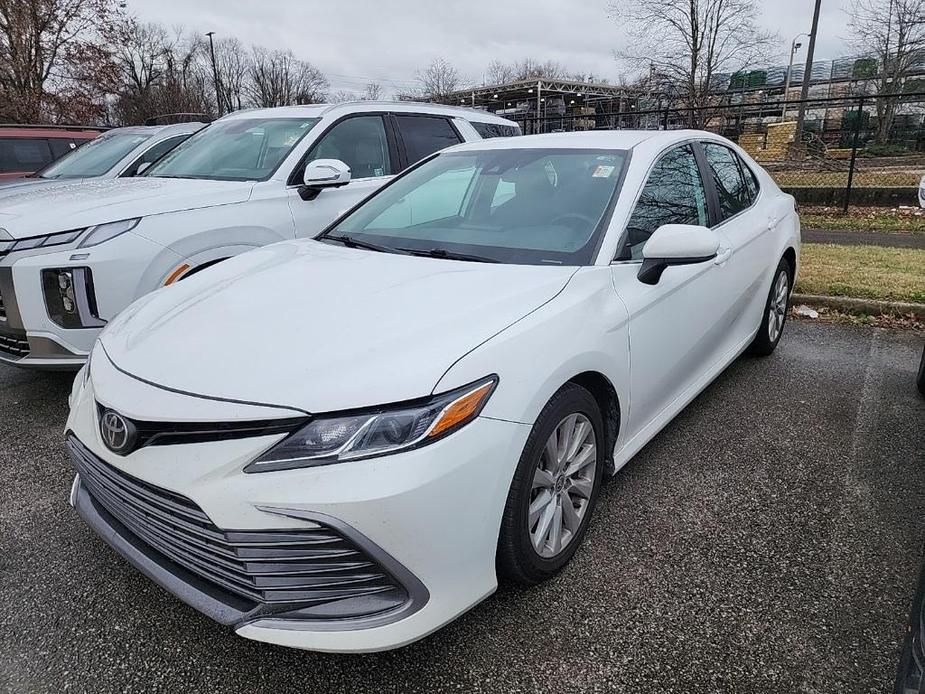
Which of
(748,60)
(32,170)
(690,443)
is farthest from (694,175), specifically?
(748,60)

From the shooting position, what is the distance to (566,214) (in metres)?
2.85

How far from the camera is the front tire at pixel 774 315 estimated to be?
4363mm

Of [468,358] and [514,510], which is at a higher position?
[468,358]

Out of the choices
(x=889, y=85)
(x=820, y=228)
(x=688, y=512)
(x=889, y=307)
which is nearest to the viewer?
(x=688, y=512)

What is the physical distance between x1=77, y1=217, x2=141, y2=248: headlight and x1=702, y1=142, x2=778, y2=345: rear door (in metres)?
3.26

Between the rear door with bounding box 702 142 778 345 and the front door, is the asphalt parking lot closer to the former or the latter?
the front door

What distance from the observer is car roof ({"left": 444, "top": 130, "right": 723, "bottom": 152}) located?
322cm

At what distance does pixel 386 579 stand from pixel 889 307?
536 cm

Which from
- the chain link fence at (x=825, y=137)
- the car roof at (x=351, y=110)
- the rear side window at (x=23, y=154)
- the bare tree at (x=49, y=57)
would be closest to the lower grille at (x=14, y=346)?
the car roof at (x=351, y=110)

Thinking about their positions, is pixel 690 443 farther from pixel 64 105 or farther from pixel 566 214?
pixel 64 105

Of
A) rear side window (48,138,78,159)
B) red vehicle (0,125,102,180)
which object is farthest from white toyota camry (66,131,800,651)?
rear side window (48,138,78,159)

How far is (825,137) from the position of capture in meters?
21.5

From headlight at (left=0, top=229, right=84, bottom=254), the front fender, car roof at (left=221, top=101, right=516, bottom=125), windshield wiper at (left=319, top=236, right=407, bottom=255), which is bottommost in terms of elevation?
the front fender

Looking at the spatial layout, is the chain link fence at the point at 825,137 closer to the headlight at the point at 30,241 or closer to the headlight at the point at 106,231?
the headlight at the point at 106,231
